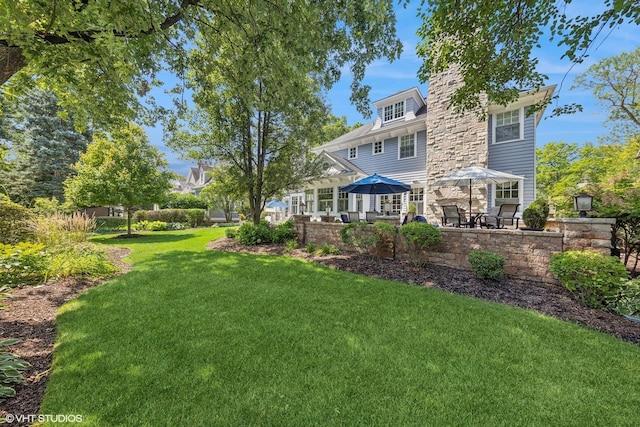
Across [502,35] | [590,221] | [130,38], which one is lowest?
[590,221]

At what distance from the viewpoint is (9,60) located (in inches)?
128

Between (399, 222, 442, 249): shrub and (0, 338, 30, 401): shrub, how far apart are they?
→ 21.4 ft

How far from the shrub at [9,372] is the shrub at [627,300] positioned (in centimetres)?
746

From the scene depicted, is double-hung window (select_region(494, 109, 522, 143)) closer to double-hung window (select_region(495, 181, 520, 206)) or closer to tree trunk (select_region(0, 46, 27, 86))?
double-hung window (select_region(495, 181, 520, 206))

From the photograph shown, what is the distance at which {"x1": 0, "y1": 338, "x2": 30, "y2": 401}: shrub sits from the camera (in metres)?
2.18

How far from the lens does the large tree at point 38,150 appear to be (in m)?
18.3

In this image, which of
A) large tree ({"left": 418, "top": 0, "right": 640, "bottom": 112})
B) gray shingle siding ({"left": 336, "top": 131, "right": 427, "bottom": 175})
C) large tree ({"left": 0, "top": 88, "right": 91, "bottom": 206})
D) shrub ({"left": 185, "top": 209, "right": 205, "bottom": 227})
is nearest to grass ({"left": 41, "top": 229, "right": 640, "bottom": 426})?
large tree ({"left": 418, "top": 0, "right": 640, "bottom": 112})

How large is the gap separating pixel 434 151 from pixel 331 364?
11.8 meters

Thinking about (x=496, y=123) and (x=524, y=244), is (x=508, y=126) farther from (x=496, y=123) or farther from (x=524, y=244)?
(x=524, y=244)

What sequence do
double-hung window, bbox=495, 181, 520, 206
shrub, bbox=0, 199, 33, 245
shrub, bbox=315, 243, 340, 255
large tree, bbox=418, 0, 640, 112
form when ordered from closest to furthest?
1. large tree, bbox=418, 0, 640, 112
2. shrub, bbox=0, 199, 33, 245
3. shrub, bbox=315, 243, 340, 255
4. double-hung window, bbox=495, 181, 520, 206

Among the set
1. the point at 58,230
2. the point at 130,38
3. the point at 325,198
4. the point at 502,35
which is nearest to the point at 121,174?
the point at 58,230

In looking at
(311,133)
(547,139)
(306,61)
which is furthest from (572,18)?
(547,139)

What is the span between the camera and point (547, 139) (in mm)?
25500

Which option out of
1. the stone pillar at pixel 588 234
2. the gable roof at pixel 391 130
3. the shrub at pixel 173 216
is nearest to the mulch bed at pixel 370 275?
the stone pillar at pixel 588 234
